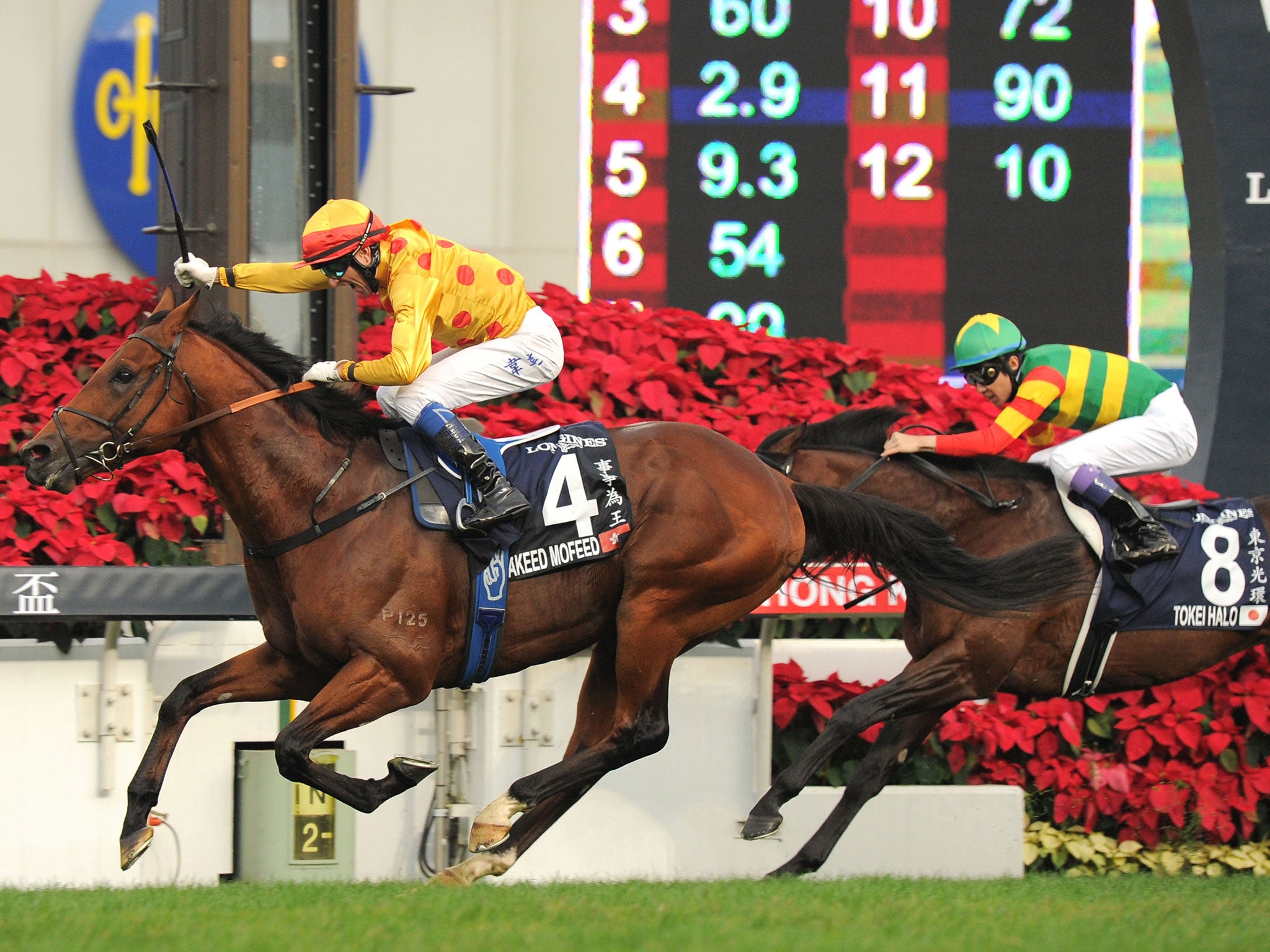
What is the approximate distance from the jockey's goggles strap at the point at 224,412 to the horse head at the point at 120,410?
1 cm

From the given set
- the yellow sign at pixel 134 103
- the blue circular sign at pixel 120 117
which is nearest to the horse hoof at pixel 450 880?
the blue circular sign at pixel 120 117

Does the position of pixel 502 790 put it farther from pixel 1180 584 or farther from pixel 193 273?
pixel 1180 584

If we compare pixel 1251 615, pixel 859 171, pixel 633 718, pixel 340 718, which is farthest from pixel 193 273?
pixel 859 171

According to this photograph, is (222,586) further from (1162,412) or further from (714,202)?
(714,202)

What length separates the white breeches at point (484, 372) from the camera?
16.0 feet

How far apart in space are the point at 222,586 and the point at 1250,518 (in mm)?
3278

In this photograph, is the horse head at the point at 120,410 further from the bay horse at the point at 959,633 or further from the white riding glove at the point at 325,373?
the bay horse at the point at 959,633

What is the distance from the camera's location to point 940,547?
5316 millimetres

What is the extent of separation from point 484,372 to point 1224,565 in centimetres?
251

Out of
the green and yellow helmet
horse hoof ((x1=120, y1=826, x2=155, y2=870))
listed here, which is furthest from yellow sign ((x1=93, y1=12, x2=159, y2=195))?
horse hoof ((x1=120, y1=826, x2=155, y2=870))

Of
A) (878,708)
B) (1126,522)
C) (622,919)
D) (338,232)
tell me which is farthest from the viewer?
(1126,522)

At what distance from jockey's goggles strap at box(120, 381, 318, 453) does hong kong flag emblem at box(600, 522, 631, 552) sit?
0.88 m

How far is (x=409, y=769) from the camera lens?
4750 millimetres

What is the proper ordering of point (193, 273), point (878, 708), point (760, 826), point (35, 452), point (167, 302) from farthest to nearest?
1. point (878, 708)
2. point (760, 826)
3. point (193, 273)
4. point (167, 302)
5. point (35, 452)
